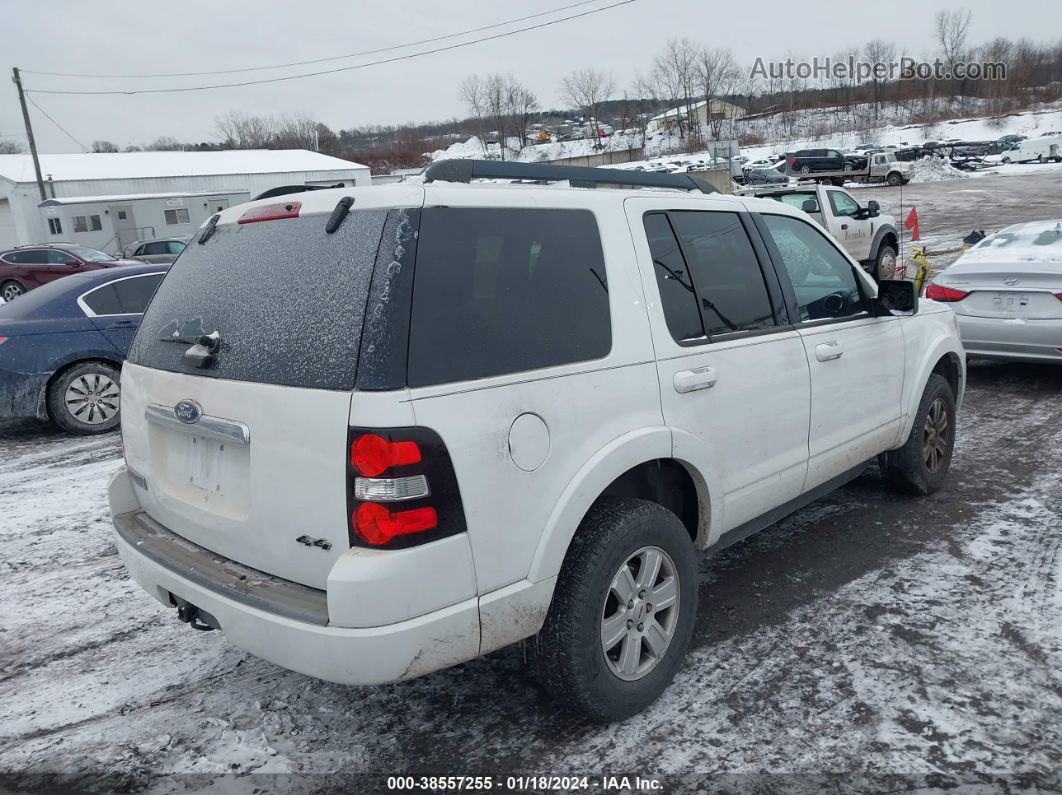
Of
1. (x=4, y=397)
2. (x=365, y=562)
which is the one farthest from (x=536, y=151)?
(x=365, y=562)

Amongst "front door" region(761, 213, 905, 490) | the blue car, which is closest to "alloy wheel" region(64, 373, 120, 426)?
the blue car

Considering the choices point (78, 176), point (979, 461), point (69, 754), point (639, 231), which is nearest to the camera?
point (69, 754)

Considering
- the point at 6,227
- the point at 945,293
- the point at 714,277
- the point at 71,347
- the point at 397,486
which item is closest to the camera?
the point at 397,486

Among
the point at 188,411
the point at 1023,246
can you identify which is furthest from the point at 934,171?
the point at 188,411

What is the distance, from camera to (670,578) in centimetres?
304

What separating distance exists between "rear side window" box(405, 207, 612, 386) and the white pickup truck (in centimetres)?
1136

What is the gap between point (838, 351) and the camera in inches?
153

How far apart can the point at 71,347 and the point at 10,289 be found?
18078mm

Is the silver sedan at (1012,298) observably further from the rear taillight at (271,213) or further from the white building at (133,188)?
the white building at (133,188)

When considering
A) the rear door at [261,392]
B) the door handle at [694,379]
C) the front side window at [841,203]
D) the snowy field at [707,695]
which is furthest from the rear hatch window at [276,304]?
the front side window at [841,203]

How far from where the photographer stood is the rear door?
2342 millimetres

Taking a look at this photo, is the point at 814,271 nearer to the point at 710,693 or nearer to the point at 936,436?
the point at 936,436

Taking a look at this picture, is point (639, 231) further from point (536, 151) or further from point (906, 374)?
point (536, 151)

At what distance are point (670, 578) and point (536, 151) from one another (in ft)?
237
